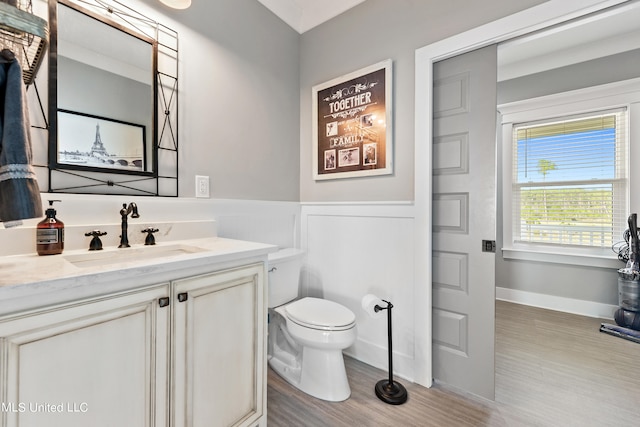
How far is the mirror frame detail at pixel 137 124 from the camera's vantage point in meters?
1.18

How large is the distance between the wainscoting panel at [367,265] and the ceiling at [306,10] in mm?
1471

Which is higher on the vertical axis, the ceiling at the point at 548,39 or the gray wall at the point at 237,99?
the ceiling at the point at 548,39

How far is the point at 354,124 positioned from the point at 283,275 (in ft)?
3.88

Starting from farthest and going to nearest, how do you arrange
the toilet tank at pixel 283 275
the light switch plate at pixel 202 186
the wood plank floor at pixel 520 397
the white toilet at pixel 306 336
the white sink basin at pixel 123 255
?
the toilet tank at pixel 283 275
the light switch plate at pixel 202 186
the white toilet at pixel 306 336
the wood plank floor at pixel 520 397
the white sink basin at pixel 123 255

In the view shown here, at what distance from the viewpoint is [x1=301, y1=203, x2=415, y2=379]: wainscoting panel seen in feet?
5.90

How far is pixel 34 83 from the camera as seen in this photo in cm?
114

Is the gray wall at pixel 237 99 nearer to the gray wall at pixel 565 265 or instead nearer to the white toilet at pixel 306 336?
the white toilet at pixel 306 336

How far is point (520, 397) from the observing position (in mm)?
1604

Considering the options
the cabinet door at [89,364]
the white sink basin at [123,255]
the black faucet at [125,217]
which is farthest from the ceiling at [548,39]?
the cabinet door at [89,364]

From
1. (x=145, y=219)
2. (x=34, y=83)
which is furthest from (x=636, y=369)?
(x=34, y=83)

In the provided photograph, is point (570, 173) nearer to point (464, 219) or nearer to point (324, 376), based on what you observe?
point (464, 219)

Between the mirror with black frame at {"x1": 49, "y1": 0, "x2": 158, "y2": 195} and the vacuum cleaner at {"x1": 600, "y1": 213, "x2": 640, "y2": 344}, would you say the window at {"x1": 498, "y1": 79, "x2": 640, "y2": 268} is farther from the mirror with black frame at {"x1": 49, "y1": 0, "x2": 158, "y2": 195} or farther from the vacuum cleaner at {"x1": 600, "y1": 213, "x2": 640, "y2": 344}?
the mirror with black frame at {"x1": 49, "y1": 0, "x2": 158, "y2": 195}

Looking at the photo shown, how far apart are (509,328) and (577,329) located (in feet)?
1.92

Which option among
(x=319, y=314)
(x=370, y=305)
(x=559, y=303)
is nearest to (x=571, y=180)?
(x=559, y=303)
